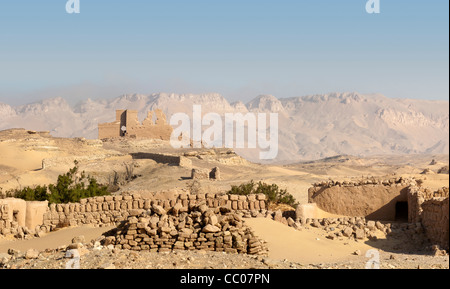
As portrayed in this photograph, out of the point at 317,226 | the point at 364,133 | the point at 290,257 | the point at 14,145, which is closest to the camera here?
the point at 290,257

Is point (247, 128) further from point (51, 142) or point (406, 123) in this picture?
point (51, 142)

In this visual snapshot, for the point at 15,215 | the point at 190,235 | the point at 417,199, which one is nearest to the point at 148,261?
the point at 190,235

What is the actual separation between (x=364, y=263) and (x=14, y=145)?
A: 36493mm

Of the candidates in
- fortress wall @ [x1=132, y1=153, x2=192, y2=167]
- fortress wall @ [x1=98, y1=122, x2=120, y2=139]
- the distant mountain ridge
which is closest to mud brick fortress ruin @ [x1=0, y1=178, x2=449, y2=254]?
fortress wall @ [x1=132, y1=153, x2=192, y2=167]

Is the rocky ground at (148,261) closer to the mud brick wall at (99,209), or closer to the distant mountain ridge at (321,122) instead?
the mud brick wall at (99,209)

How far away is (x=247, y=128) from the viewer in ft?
482

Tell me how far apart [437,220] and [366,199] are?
3220mm

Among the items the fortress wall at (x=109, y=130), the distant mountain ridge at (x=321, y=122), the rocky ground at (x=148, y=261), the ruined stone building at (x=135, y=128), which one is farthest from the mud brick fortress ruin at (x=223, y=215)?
the distant mountain ridge at (x=321, y=122)

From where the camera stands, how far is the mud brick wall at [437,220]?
1229 cm

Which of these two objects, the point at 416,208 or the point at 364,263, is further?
the point at 416,208

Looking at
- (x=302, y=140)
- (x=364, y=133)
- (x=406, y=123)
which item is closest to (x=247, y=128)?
(x=302, y=140)

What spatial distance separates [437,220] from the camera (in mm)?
12820

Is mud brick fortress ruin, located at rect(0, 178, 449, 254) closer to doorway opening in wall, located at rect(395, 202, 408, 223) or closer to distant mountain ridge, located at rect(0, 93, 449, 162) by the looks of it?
doorway opening in wall, located at rect(395, 202, 408, 223)

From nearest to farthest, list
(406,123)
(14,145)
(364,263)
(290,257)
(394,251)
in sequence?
(364,263)
(290,257)
(394,251)
(14,145)
(406,123)
